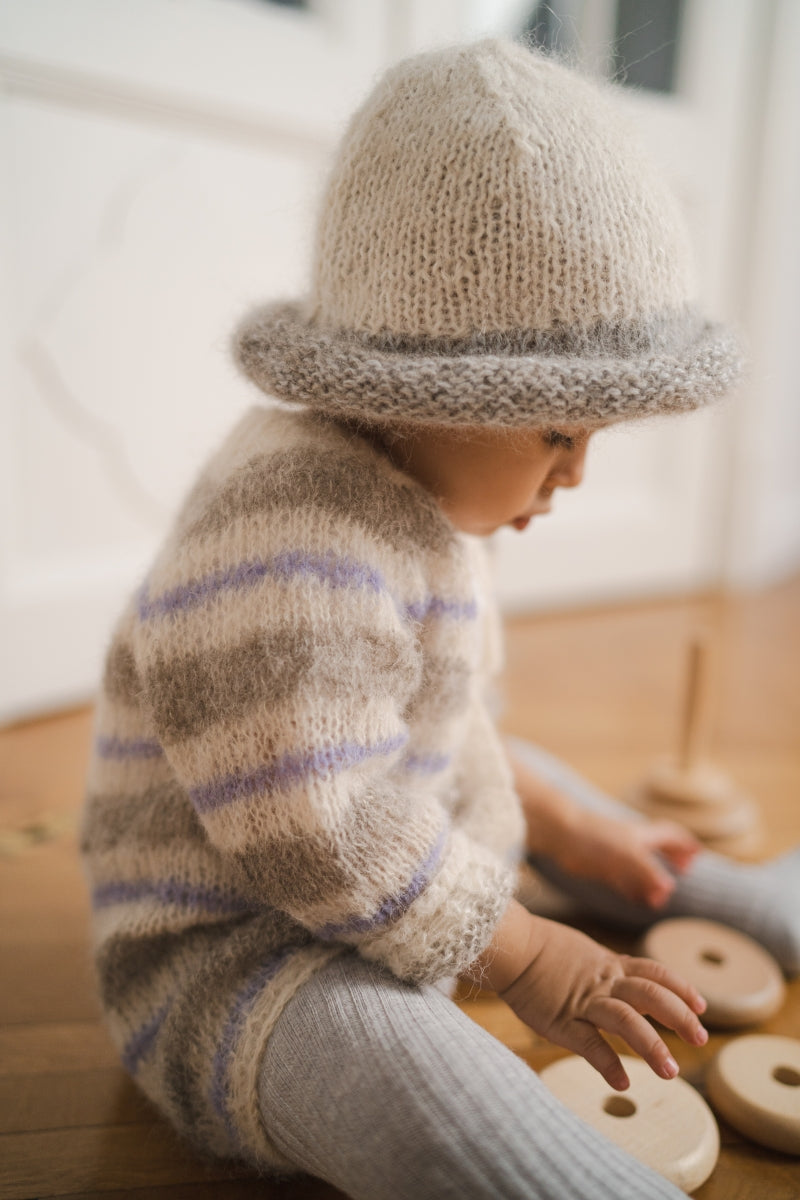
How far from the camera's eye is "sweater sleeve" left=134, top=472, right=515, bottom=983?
17.8 inches

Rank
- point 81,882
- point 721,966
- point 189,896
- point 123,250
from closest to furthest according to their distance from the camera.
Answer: point 189,896 < point 721,966 < point 81,882 < point 123,250

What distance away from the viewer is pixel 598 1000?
0.48 metres

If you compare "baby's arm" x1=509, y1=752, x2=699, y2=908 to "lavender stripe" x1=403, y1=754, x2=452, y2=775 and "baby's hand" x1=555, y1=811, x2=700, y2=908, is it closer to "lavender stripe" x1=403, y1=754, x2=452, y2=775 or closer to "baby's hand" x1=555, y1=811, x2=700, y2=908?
"baby's hand" x1=555, y1=811, x2=700, y2=908

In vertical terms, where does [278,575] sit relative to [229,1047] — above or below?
above

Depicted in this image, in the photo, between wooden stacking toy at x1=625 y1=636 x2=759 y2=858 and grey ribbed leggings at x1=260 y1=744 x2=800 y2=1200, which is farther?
wooden stacking toy at x1=625 y1=636 x2=759 y2=858

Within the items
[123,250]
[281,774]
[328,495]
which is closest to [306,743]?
[281,774]

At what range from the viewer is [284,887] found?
462 millimetres

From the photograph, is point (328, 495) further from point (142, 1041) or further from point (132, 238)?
point (132, 238)

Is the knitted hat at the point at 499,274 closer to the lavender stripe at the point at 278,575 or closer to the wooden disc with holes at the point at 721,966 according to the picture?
the lavender stripe at the point at 278,575

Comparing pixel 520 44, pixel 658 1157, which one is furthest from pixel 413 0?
pixel 658 1157

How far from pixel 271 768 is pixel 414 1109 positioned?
0.52 feet

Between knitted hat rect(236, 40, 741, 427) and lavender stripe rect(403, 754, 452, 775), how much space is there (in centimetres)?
20

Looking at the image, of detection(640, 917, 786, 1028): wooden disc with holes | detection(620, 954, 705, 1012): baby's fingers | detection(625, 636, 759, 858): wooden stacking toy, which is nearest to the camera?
detection(620, 954, 705, 1012): baby's fingers

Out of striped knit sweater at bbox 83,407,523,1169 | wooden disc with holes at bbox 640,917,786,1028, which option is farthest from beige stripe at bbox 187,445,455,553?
wooden disc with holes at bbox 640,917,786,1028
